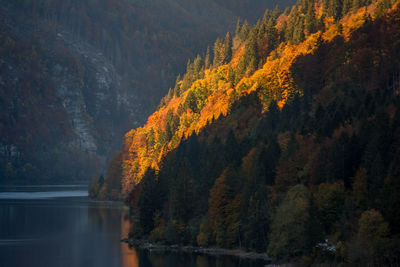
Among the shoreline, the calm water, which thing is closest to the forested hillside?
the shoreline

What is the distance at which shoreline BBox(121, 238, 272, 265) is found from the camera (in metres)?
86.9

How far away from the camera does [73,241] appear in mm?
116375

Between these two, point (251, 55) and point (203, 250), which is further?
point (251, 55)

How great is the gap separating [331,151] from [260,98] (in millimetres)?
60202

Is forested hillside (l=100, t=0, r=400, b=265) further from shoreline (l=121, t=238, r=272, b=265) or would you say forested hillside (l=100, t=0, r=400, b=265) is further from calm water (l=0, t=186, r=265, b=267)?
calm water (l=0, t=186, r=265, b=267)

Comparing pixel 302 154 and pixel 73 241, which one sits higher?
pixel 302 154

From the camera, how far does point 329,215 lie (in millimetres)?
80250

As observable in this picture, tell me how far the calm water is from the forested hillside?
625 cm

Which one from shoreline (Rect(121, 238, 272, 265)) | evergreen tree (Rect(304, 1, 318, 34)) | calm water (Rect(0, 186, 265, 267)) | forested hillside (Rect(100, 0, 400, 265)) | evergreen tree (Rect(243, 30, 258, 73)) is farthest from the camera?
evergreen tree (Rect(243, 30, 258, 73))

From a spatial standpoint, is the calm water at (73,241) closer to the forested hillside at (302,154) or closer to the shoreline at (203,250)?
the shoreline at (203,250)

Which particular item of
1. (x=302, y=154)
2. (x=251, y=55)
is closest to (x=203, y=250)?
(x=302, y=154)

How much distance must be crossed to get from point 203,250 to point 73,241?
31.2 m

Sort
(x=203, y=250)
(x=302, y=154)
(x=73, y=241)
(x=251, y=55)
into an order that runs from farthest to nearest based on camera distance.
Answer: (x=251, y=55), (x=73, y=241), (x=203, y=250), (x=302, y=154)

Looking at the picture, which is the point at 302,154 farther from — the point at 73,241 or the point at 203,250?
the point at 73,241
